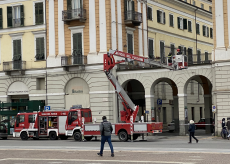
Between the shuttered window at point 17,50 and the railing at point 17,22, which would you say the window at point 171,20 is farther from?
the shuttered window at point 17,50

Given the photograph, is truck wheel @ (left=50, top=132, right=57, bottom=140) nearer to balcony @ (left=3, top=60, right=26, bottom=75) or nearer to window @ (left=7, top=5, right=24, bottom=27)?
balcony @ (left=3, top=60, right=26, bottom=75)

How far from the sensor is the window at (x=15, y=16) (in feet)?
164

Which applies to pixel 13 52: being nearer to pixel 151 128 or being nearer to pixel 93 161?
pixel 151 128

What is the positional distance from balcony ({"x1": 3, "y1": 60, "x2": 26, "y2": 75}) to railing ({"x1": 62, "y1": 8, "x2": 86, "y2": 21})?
669 centimetres

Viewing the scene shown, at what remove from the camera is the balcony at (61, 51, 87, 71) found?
46.1 meters

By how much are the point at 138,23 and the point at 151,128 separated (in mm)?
15653

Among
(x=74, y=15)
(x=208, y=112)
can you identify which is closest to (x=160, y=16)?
(x=74, y=15)

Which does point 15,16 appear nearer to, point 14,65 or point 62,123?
point 14,65

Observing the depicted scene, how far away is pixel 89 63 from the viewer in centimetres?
4612

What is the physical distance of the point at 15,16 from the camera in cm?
5050

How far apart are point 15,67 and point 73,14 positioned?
832 cm

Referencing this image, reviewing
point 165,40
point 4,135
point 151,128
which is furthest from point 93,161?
point 165,40

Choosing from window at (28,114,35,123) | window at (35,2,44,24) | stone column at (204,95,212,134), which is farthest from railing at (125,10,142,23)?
window at (28,114,35,123)

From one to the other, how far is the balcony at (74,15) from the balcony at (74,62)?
3.30m
